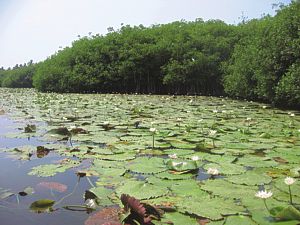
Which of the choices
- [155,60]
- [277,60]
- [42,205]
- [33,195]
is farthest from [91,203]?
[155,60]

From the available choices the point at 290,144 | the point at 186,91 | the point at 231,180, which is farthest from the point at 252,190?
the point at 186,91

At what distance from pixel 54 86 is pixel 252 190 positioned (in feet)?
76.3

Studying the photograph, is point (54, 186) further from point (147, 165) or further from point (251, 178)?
point (251, 178)

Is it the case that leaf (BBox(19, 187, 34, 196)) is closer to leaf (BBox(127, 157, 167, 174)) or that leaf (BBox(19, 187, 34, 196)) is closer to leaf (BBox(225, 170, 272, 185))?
leaf (BBox(127, 157, 167, 174))

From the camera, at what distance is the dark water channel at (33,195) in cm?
212

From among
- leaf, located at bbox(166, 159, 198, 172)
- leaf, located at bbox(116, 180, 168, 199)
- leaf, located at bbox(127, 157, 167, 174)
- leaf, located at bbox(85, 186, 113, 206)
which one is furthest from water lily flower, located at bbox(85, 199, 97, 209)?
leaf, located at bbox(166, 159, 198, 172)

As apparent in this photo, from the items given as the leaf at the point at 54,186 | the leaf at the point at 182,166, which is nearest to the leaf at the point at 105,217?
the leaf at the point at 54,186

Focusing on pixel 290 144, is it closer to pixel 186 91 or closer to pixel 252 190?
pixel 252 190

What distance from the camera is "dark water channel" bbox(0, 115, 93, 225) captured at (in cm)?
212

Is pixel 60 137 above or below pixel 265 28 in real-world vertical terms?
below

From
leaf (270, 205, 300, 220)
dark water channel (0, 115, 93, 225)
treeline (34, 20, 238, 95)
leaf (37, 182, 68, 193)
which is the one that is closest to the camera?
leaf (270, 205, 300, 220)

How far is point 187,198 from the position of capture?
246 centimetres

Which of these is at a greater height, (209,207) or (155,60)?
(155,60)

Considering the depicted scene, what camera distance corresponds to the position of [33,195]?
8.37 feet
